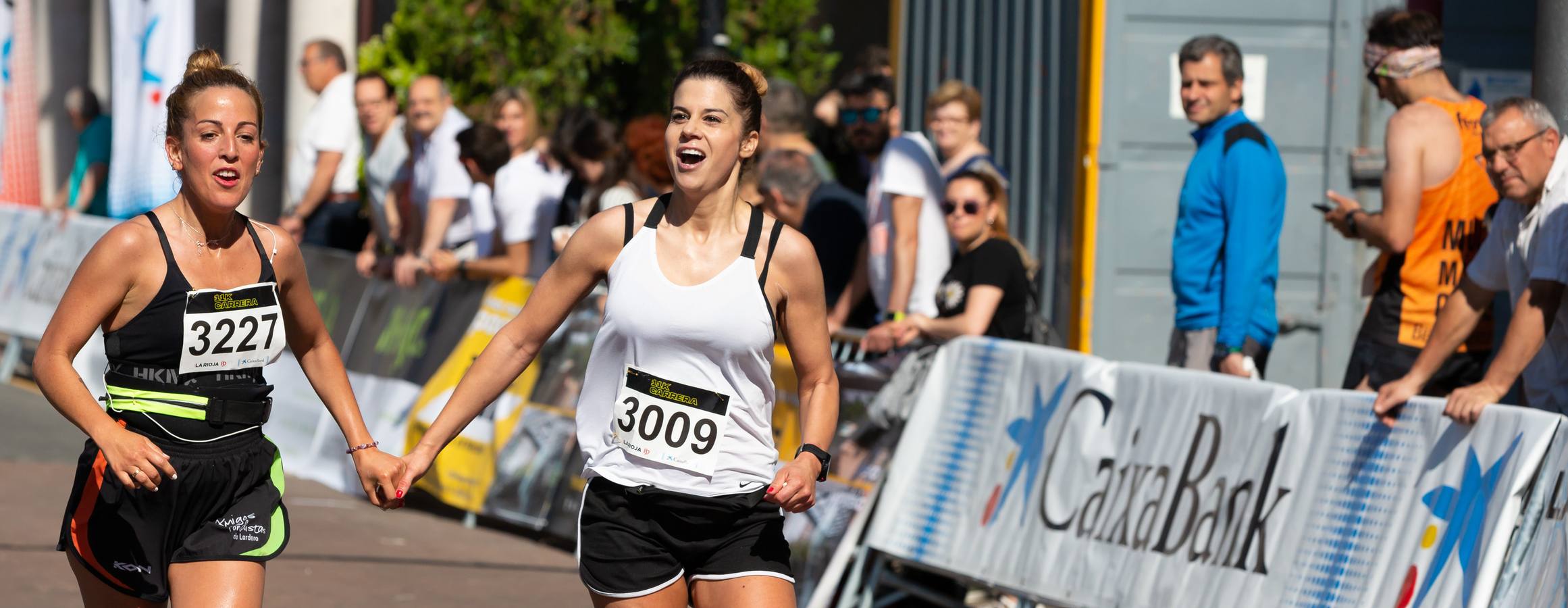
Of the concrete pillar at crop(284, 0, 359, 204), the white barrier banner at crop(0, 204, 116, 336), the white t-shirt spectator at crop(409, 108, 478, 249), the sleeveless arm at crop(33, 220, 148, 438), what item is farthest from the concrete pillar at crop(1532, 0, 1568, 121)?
the concrete pillar at crop(284, 0, 359, 204)

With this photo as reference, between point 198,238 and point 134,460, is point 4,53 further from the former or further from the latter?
point 134,460

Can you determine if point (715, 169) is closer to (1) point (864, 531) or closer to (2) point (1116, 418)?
(2) point (1116, 418)

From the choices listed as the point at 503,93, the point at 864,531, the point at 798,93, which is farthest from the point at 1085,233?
the point at 503,93

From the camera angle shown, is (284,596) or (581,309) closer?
(284,596)

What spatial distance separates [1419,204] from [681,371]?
3103 millimetres

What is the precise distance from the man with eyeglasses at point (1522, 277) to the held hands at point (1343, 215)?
64 cm

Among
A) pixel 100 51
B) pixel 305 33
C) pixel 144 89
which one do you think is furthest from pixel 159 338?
pixel 100 51

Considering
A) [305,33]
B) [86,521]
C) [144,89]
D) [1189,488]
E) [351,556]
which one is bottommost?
[351,556]

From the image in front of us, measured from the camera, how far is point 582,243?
164 inches

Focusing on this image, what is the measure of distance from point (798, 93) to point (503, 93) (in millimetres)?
2044

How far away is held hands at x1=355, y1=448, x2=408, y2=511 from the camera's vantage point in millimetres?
4324

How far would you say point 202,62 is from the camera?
14.8 feet

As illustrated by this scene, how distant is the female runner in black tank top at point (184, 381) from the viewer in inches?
167

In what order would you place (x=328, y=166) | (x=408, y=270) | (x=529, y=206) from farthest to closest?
(x=328, y=166) < (x=408, y=270) < (x=529, y=206)
